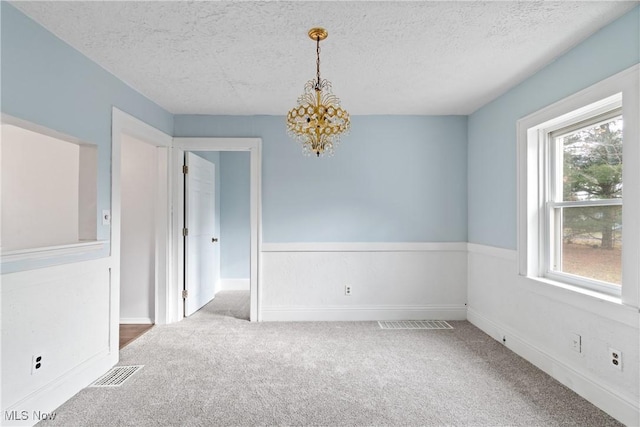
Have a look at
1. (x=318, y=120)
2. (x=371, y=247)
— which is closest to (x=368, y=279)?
(x=371, y=247)

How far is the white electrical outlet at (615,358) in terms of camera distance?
1965 mm

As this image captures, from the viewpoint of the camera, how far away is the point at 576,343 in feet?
7.51

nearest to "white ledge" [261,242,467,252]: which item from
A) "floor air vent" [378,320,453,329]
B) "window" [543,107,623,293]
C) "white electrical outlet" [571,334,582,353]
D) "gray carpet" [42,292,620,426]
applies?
"floor air vent" [378,320,453,329]

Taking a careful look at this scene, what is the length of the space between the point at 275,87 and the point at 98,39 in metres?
1.34

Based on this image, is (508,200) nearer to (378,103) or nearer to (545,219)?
(545,219)

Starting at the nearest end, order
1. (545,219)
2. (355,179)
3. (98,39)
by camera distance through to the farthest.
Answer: (98,39)
(545,219)
(355,179)

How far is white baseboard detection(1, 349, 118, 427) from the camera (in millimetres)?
1854

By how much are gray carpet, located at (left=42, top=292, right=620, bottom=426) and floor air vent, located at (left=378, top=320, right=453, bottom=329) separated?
182mm

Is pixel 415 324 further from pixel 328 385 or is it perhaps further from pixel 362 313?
pixel 328 385

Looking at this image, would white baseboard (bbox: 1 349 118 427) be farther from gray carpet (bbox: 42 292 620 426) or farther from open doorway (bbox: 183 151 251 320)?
open doorway (bbox: 183 151 251 320)

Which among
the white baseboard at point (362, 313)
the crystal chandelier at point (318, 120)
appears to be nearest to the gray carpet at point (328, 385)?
the white baseboard at point (362, 313)

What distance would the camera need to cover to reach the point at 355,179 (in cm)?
392

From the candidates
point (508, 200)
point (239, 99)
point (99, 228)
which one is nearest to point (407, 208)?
point (508, 200)

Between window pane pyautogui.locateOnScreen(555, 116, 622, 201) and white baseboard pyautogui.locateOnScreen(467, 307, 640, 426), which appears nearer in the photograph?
white baseboard pyautogui.locateOnScreen(467, 307, 640, 426)
